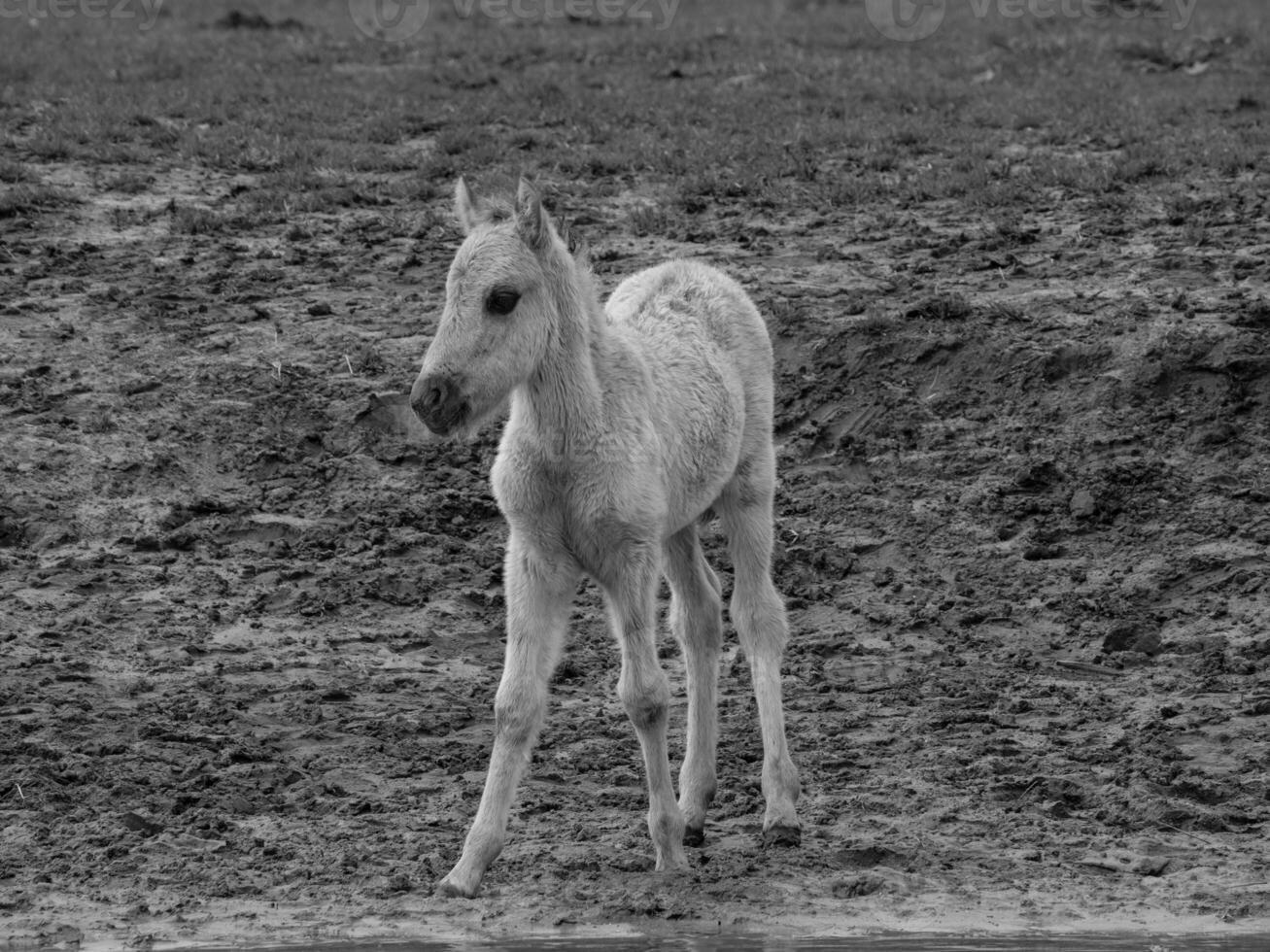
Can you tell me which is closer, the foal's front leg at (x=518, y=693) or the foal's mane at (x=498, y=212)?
the foal's front leg at (x=518, y=693)

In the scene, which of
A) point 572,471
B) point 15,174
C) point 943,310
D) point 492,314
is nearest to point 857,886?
point 572,471

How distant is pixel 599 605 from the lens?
9.68 m

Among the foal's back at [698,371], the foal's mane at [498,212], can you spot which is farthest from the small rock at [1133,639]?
the foal's mane at [498,212]

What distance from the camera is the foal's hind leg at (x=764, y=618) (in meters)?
7.50

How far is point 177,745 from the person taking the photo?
8.07 meters

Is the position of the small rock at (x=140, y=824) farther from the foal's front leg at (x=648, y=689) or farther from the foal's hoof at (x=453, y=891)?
the foal's front leg at (x=648, y=689)

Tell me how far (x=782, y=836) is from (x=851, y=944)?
3.03 feet

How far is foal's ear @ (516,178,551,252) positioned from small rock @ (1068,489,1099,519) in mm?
4257

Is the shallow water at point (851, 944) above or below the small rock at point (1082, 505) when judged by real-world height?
below

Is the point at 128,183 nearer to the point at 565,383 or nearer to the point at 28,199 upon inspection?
the point at 28,199

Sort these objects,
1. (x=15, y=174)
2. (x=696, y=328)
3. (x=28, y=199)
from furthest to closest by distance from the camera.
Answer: (x=15, y=174) → (x=28, y=199) → (x=696, y=328)

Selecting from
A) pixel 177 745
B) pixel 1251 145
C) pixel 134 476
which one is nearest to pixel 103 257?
pixel 134 476

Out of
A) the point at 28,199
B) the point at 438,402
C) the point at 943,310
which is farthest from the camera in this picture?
the point at 28,199

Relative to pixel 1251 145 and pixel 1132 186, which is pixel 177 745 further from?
pixel 1251 145
